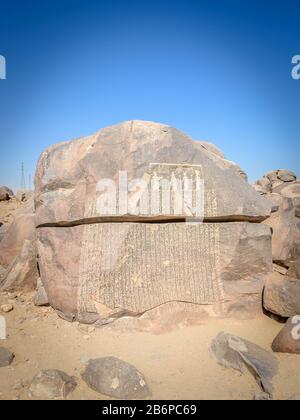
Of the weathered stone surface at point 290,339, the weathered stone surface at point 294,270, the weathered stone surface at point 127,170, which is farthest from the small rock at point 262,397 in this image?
the weathered stone surface at point 127,170

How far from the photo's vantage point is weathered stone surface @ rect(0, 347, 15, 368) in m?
3.53

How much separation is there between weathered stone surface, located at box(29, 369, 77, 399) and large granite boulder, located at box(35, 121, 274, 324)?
122cm

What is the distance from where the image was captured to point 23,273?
Answer: 17.6 feet

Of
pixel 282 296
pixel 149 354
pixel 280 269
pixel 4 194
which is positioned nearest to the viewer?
pixel 149 354

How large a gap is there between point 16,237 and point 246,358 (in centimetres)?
432

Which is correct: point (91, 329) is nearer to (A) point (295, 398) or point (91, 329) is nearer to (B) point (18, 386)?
(B) point (18, 386)

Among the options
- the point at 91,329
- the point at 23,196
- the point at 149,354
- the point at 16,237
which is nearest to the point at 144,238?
the point at 91,329

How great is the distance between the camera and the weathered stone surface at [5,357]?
353 cm

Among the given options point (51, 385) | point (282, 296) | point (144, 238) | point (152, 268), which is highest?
point (144, 238)

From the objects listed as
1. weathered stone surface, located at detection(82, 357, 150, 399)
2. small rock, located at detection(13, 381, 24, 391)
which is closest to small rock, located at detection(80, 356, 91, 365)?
weathered stone surface, located at detection(82, 357, 150, 399)

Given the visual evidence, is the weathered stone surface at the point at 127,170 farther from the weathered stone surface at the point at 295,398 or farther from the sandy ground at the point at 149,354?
the weathered stone surface at the point at 295,398

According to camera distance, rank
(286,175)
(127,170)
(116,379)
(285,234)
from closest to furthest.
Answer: (116,379) < (127,170) < (285,234) < (286,175)

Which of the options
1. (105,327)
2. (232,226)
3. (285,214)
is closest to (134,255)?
(105,327)
